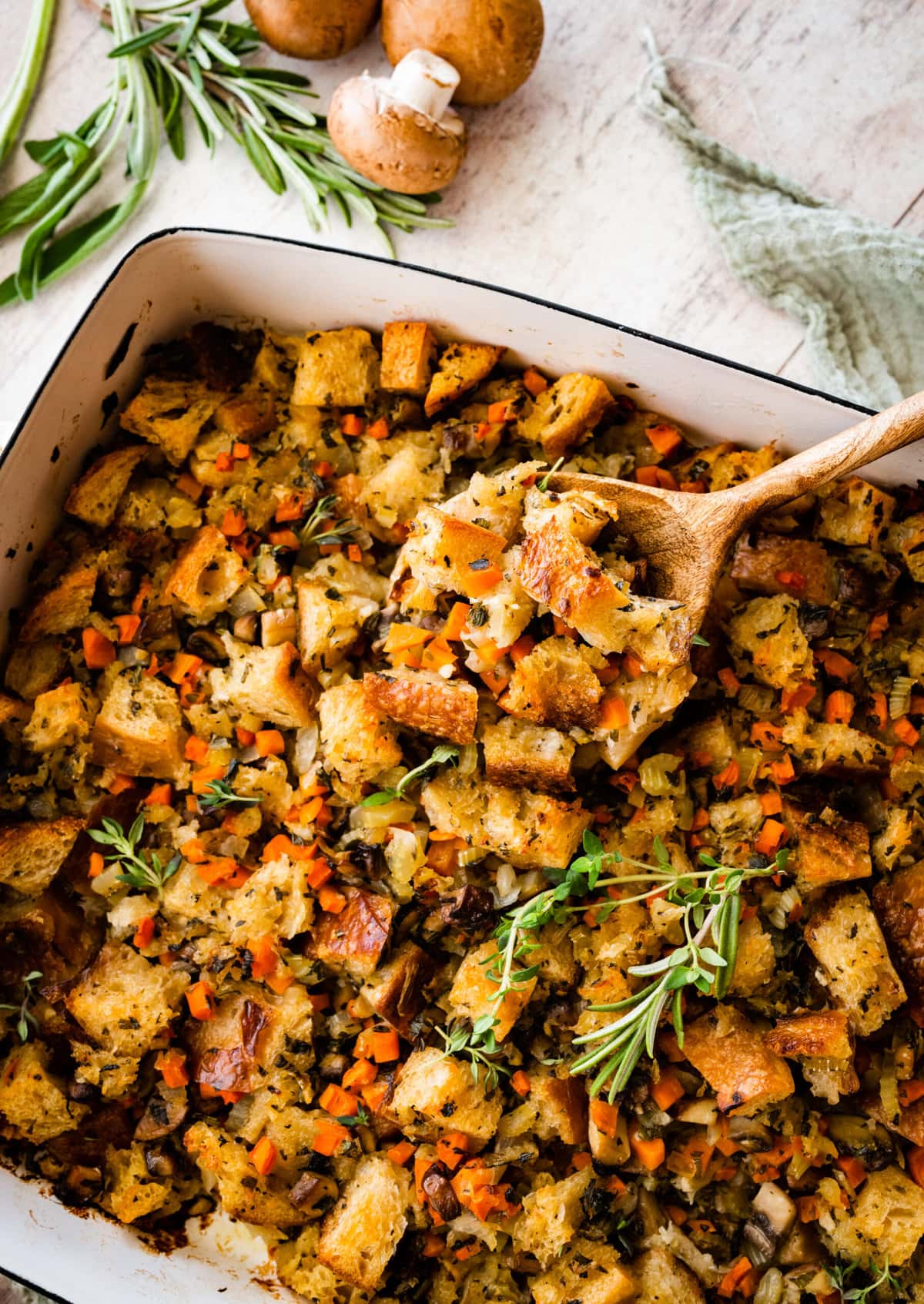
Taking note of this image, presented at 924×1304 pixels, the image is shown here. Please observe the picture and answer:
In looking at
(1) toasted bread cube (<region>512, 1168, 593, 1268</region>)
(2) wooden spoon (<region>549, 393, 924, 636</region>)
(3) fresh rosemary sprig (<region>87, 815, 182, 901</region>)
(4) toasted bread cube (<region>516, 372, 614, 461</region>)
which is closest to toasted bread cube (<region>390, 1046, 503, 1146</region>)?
(1) toasted bread cube (<region>512, 1168, 593, 1268</region>)

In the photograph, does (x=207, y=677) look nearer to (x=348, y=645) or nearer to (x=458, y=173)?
(x=348, y=645)

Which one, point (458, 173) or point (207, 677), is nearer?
point (207, 677)

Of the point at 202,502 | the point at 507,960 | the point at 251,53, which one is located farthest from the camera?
the point at 251,53

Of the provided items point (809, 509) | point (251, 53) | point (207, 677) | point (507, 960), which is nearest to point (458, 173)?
point (251, 53)

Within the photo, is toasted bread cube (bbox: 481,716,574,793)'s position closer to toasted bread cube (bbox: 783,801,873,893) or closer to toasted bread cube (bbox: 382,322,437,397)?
toasted bread cube (bbox: 783,801,873,893)

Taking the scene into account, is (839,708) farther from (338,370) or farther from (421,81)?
(421,81)

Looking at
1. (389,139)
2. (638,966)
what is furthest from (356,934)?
(389,139)
